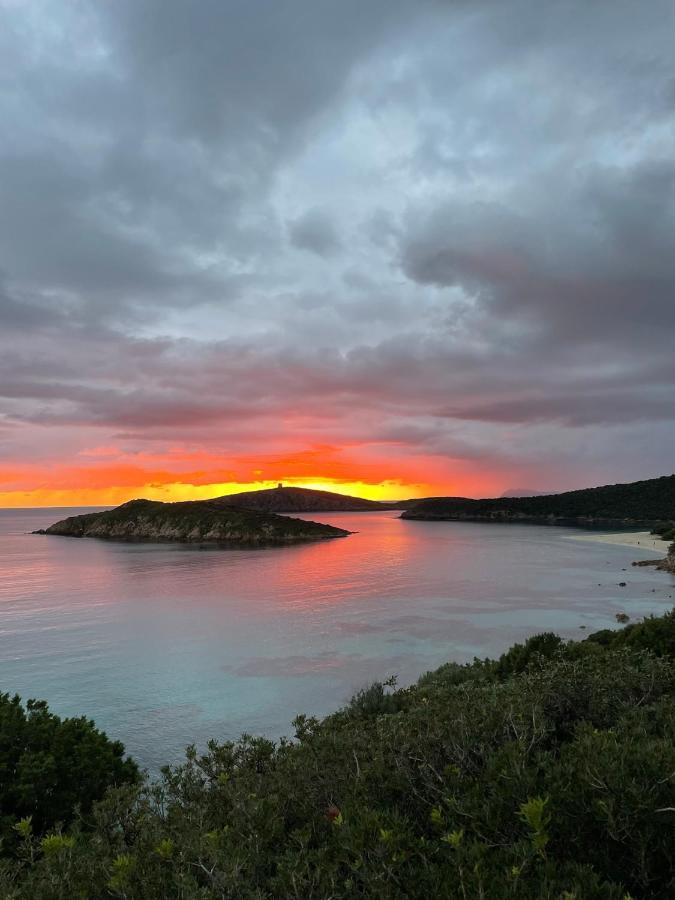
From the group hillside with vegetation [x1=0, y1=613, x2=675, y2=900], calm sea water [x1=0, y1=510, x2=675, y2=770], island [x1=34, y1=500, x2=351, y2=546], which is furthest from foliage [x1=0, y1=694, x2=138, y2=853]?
island [x1=34, y1=500, x2=351, y2=546]

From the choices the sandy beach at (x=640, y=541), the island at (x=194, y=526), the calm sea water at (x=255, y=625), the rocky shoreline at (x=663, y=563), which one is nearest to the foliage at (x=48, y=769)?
the calm sea water at (x=255, y=625)

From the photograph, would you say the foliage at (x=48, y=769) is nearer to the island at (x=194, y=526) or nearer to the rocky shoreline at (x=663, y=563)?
the rocky shoreline at (x=663, y=563)

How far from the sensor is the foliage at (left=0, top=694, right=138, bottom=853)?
482 inches

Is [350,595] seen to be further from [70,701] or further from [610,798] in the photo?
[610,798]

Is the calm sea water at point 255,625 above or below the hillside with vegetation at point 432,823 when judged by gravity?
below

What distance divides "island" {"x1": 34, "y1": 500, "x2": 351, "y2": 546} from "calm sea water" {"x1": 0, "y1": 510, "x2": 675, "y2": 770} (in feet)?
146

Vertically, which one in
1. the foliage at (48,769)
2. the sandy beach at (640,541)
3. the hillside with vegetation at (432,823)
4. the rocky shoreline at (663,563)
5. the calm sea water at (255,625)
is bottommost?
the sandy beach at (640,541)

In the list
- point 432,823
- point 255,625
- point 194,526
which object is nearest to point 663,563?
point 255,625

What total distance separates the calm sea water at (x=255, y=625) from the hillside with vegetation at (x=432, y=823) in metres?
15.6

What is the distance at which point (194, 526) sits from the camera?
14138 cm

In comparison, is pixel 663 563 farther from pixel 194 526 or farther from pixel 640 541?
pixel 194 526

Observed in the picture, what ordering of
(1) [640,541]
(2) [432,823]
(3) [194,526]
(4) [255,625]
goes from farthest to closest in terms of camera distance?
1. (3) [194,526]
2. (1) [640,541]
3. (4) [255,625]
4. (2) [432,823]

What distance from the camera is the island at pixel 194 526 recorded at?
447ft

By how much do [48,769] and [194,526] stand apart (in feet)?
437
